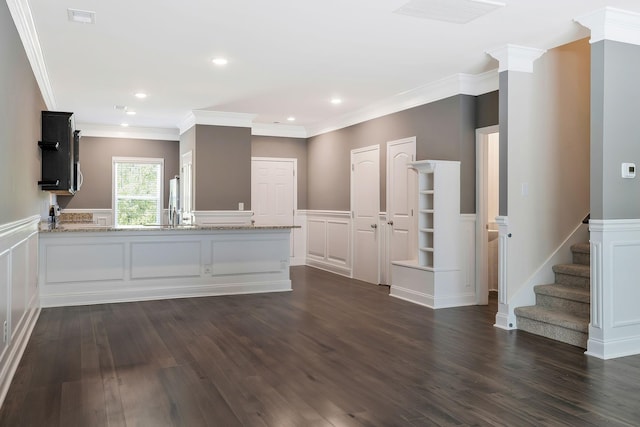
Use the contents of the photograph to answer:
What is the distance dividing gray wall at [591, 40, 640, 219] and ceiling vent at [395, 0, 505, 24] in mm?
978

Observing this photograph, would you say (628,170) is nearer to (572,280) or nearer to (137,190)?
(572,280)

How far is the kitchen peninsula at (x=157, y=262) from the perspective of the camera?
18.9 ft

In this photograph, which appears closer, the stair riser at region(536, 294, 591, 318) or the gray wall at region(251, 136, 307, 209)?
the stair riser at region(536, 294, 591, 318)

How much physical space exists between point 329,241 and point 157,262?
355 cm

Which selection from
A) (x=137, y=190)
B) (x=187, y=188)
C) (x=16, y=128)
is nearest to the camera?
(x=16, y=128)

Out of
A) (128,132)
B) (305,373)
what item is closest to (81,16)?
(305,373)

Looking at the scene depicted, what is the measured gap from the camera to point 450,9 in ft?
12.8

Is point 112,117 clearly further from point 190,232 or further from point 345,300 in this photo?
point 345,300

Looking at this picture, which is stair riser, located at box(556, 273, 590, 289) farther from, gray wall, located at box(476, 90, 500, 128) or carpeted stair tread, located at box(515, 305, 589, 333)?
gray wall, located at box(476, 90, 500, 128)

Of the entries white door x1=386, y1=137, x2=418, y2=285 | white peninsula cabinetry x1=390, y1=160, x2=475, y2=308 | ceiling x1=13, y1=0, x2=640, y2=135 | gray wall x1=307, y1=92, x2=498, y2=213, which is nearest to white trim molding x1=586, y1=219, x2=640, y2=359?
ceiling x1=13, y1=0, x2=640, y2=135

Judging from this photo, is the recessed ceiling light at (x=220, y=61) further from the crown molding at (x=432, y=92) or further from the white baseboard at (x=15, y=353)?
the white baseboard at (x=15, y=353)

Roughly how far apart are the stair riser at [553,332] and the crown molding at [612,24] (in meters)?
2.35

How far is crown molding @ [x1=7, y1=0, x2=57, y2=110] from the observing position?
12.2ft

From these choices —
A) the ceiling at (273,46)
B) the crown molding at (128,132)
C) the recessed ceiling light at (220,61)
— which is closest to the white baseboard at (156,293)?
the ceiling at (273,46)
